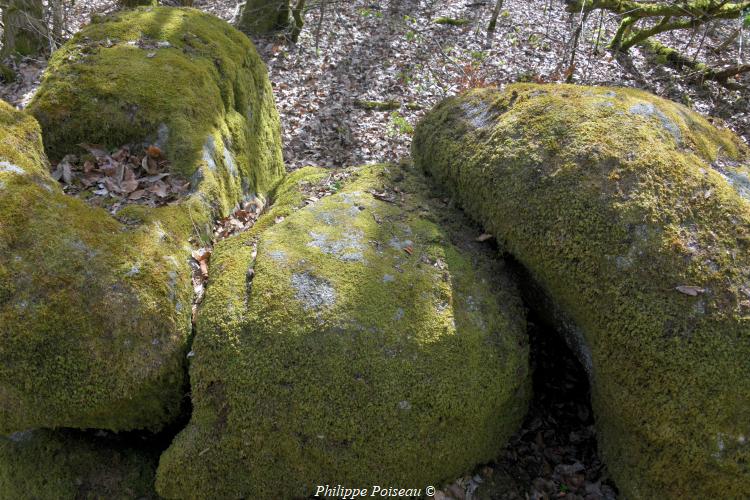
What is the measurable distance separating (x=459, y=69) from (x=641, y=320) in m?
8.51

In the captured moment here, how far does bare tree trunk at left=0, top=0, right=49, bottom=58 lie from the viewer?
25.7 ft

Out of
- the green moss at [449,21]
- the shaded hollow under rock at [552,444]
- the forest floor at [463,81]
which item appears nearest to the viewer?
the shaded hollow under rock at [552,444]

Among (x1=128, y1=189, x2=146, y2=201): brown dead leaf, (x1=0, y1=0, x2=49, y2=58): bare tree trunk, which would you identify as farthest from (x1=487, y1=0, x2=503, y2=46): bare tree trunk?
(x1=128, y1=189, x2=146, y2=201): brown dead leaf

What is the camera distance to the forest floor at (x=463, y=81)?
382 centimetres

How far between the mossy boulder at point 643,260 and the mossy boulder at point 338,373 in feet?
2.07

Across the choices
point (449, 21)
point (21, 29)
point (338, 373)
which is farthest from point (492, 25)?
point (338, 373)

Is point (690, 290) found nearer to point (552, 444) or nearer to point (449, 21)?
point (552, 444)

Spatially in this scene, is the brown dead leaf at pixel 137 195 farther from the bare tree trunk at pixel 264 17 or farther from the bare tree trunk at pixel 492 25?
the bare tree trunk at pixel 492 25

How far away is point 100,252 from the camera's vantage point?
326 cm

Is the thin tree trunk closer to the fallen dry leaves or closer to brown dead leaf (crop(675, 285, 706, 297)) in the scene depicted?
the fallen dry leaves

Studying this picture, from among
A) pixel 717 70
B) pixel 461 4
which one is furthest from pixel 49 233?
pixel 461 4

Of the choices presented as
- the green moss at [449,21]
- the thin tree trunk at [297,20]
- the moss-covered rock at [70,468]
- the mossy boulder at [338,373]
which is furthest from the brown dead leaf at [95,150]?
the green moss at [449,21]

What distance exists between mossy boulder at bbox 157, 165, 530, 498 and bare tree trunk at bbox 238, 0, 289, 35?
30.0ft

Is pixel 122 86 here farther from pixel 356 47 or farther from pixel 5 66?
pixel 356 47
